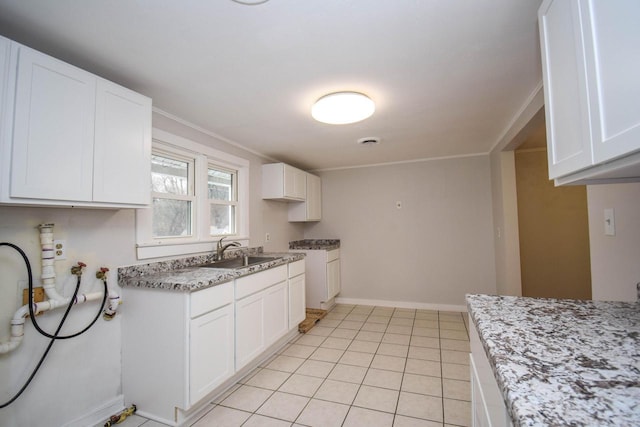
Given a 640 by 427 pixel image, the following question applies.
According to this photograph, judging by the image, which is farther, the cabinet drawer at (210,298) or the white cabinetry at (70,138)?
the cabinet drawer at (210,298)

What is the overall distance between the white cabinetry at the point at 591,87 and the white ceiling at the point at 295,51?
1.47 feet

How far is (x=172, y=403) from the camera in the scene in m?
1.81

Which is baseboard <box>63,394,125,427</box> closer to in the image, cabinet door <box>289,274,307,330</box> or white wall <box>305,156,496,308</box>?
cabinet door <box>289,274,307,330</box>

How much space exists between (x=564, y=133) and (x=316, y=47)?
4.05 feet

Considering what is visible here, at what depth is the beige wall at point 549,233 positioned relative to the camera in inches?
143

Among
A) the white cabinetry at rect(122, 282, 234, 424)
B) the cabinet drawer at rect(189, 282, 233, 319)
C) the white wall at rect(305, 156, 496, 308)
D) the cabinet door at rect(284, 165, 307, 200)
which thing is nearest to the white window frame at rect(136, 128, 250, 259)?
the white cabinetry at rect(122, 282, 234, 424)

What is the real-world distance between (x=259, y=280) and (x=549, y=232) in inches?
150

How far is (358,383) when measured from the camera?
7.45ft

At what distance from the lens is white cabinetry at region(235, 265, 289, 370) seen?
2.27 meters

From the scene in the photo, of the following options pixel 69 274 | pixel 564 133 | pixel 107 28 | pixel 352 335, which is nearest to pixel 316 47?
pixel 107 28

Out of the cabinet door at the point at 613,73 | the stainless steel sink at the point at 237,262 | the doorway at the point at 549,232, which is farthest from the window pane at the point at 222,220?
the doorway at the point at 549,232

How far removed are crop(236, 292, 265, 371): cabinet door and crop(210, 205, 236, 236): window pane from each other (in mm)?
988

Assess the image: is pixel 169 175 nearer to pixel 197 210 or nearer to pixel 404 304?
pixel 197 210

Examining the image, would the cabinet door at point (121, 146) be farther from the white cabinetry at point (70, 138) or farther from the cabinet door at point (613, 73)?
the cabinet door at point (613, 73)
